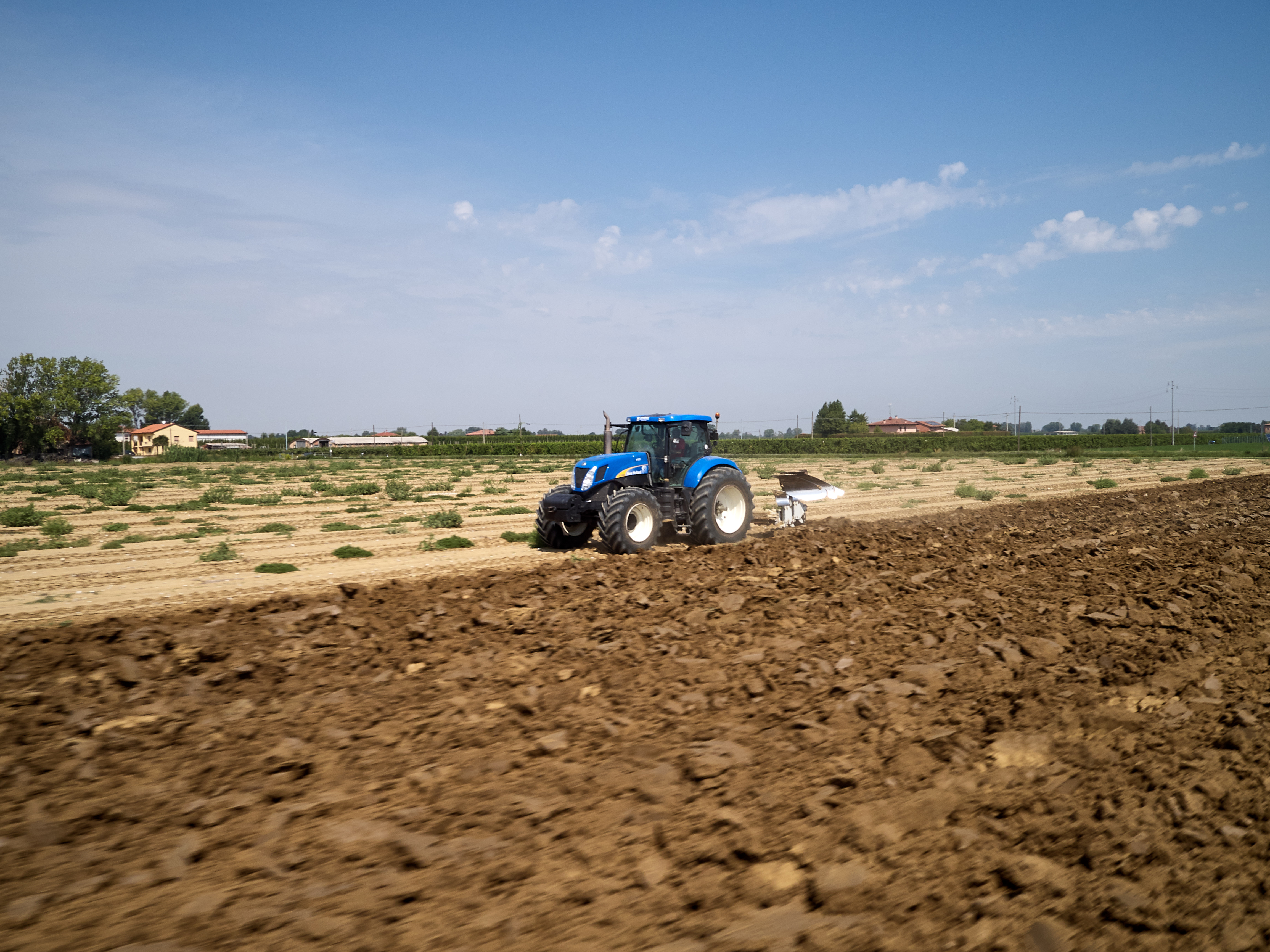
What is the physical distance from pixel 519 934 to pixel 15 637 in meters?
7.10

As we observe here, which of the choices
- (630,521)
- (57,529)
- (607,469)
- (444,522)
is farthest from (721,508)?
(57,529)

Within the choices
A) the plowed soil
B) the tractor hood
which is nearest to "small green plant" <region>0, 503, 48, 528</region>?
the plowed soil

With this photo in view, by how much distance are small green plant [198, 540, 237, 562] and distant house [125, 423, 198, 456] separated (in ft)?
359

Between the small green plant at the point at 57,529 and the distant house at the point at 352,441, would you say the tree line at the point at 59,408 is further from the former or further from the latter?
the small green plant at the point at 57,529

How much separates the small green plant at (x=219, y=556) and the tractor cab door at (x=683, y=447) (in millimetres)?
7482

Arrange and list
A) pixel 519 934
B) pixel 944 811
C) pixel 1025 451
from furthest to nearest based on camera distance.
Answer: pixel 1025 451 < pixel 944 811 < pixel 519 934

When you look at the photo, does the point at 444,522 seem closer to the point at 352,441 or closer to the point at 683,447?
the point at 683,447

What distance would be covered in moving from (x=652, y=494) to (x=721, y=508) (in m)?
1.65

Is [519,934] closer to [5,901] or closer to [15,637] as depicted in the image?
[5,901]

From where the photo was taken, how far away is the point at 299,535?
16016 millimetres

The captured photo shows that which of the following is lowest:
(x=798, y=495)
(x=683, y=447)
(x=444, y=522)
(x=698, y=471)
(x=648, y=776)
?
(x=648, y=776)

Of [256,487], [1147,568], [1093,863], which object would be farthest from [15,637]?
[256,487]

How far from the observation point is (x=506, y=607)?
8.52 meters

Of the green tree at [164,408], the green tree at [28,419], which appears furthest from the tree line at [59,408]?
the green tree at [164,408]
